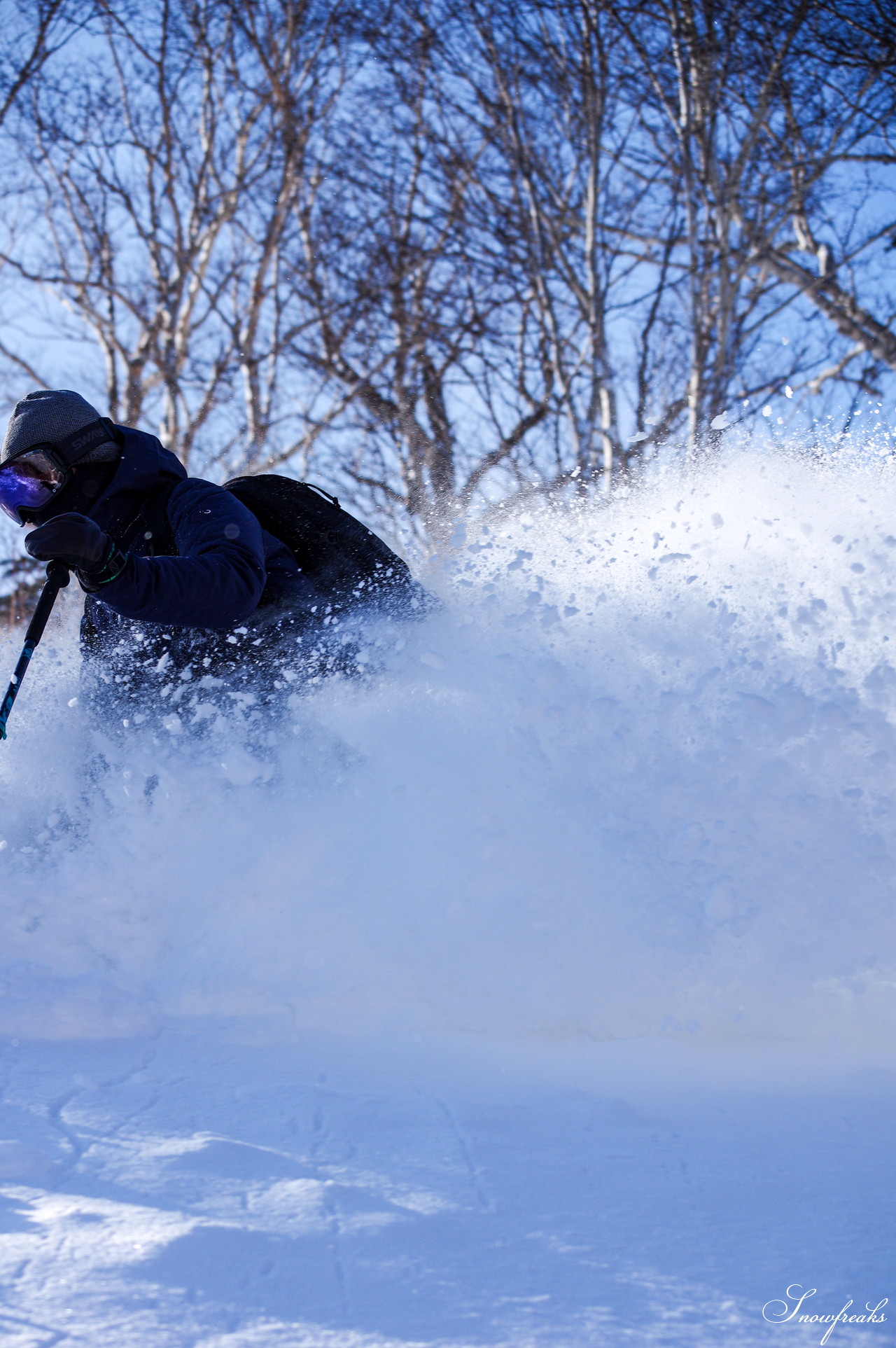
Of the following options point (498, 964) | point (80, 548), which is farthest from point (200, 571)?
point (498, 964)

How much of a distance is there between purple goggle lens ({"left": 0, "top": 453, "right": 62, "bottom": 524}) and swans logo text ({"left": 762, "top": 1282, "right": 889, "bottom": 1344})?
7.71ft

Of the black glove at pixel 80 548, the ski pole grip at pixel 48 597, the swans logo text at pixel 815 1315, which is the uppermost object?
the ski pole grip at pixel 48 597

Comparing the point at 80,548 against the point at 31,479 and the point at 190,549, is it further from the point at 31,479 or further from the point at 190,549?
the point at 31,479

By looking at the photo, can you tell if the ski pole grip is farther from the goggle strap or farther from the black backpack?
the black backpack

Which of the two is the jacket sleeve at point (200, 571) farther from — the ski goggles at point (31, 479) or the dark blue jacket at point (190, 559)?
the ski goggles at point (31, 479)

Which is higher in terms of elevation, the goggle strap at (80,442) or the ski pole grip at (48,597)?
the goggle strap at (80,442)

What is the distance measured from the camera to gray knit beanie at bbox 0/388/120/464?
2.51 metres

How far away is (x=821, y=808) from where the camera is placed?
7.61ft

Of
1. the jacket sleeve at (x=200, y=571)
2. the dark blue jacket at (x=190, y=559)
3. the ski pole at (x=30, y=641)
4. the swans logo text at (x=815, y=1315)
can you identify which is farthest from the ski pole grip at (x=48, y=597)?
the swans logo text at (x=815, y=1315)

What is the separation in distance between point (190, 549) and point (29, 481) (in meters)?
0.53

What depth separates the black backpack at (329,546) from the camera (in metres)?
2.72

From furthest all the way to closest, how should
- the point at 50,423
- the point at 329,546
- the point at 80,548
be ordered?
the point at 329,546, the point at 50,423, the point at 80,548

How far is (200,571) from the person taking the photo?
88.3 inches

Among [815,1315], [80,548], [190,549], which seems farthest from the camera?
[190,549]
